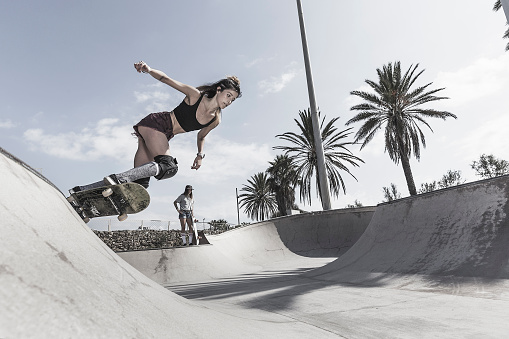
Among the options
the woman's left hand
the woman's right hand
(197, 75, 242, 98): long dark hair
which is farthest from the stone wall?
the woman's right hand

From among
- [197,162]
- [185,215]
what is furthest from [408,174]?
[197,162]

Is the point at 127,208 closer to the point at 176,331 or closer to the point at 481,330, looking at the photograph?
the point at 176,331

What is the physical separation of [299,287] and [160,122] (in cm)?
237

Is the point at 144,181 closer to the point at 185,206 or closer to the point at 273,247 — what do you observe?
the point at 185,206

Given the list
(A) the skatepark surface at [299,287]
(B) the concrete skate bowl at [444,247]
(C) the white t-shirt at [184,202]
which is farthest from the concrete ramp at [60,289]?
(C) the white t-shirt at [184,202]

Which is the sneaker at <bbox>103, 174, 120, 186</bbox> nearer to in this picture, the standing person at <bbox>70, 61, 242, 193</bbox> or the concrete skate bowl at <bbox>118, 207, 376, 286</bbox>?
the standing person at <bbox>70, 61, 242, 193</bbox>

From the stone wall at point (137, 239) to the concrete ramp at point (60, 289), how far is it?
740 inches

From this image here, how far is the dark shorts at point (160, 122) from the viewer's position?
288 cm

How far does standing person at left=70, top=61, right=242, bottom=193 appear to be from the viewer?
2.75 m

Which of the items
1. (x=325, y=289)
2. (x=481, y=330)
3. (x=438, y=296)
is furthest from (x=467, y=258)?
(x=481, y=330)

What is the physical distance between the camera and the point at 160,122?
2893mm

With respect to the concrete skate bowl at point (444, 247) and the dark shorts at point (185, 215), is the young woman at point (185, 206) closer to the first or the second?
the dark shorts at point (185, 215)

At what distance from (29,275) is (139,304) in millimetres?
459

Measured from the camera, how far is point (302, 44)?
14.2m
